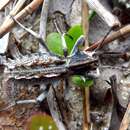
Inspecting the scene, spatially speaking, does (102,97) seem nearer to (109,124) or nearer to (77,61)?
(109,124)

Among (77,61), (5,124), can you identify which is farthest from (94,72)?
(5,124)

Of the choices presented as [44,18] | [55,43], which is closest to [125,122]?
[55,43]

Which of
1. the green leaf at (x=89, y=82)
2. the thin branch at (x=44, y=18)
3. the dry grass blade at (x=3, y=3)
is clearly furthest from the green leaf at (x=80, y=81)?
the dry grass blade at (x=3, y=3)

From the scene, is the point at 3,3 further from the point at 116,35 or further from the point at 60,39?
the point at 116,35

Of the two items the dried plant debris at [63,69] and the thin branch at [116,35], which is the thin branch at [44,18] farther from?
the thin branch at [116,35]

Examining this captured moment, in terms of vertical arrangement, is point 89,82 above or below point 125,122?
above
